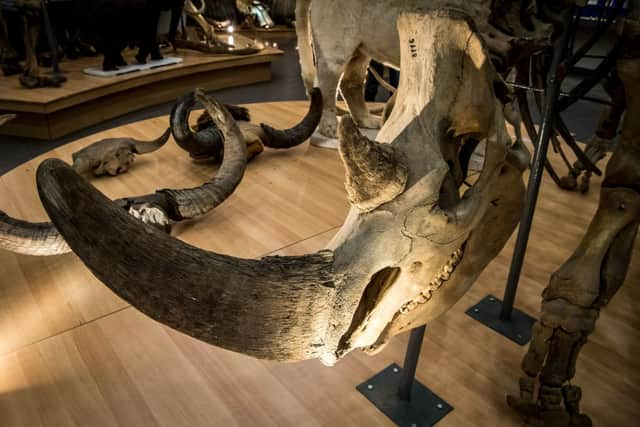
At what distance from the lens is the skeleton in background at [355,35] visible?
1424 mm

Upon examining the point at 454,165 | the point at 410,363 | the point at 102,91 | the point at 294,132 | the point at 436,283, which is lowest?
the point at 102,91

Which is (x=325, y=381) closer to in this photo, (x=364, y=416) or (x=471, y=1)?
(x=364, y=416)

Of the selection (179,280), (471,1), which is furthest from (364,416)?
(471,1)

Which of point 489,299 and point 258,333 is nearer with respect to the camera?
point 258,333

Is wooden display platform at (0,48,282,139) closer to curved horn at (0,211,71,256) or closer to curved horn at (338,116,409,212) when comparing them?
curved horn at (0,211,71,256)

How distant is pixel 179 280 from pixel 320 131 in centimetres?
223

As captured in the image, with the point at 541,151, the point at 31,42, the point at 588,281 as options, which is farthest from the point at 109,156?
the point at 31,42

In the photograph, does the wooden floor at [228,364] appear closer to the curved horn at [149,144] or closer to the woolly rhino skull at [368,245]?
the woolly rhino skull at [368,245]

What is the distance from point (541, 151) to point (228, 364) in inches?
39.2

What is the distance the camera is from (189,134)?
2133 millimetres

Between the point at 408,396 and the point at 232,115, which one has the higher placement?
the point at 232,115

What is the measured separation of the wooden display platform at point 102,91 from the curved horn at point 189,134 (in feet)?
6.06

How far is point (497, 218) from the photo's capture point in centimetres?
97

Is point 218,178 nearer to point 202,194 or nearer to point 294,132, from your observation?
point 202,194
